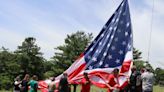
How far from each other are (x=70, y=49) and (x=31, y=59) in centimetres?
1551

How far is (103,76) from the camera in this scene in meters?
17.2

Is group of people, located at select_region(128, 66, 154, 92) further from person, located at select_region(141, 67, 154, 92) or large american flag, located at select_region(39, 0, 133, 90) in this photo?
large american flag, located at select_region(39, 0, 133, 90)

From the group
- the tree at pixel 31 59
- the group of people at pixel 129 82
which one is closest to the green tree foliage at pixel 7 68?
the tree at pixel 31 59

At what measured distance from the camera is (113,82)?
16.4 m

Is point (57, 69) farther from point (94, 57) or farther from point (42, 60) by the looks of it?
point (94, 57)

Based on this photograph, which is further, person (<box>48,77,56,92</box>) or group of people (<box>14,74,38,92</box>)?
group of people (<box>14,74,38,92</box>)

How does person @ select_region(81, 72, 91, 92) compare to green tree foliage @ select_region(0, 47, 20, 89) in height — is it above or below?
below

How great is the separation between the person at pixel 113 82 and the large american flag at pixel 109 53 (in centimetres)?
Answer: 24

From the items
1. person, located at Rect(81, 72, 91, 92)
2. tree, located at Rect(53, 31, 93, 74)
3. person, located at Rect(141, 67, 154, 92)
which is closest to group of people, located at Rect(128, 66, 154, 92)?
person, located at Rect(141, 67, 154, 92)

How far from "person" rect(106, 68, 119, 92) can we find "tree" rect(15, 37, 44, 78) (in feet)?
279

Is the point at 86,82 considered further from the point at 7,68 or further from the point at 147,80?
the point at 7,68

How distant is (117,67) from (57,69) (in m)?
72.4

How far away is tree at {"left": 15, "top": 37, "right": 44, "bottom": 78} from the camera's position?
101 meters

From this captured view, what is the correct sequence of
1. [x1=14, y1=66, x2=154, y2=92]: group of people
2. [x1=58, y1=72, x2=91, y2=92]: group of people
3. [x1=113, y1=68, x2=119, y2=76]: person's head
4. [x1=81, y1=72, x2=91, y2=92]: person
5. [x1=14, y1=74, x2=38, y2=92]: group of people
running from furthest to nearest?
[x1=14, y1=74, x2=38, y2=92]: group of people < [x1=58, y1=72, x2=91, y2=92]: group of people < [x1=81, y1=72, x2=91, y2=92]: person < [x1=14, y1=66, x2=154, y2=92]: group of people < [x1=113, y1=68, x2=119, y2=76]: person's head
